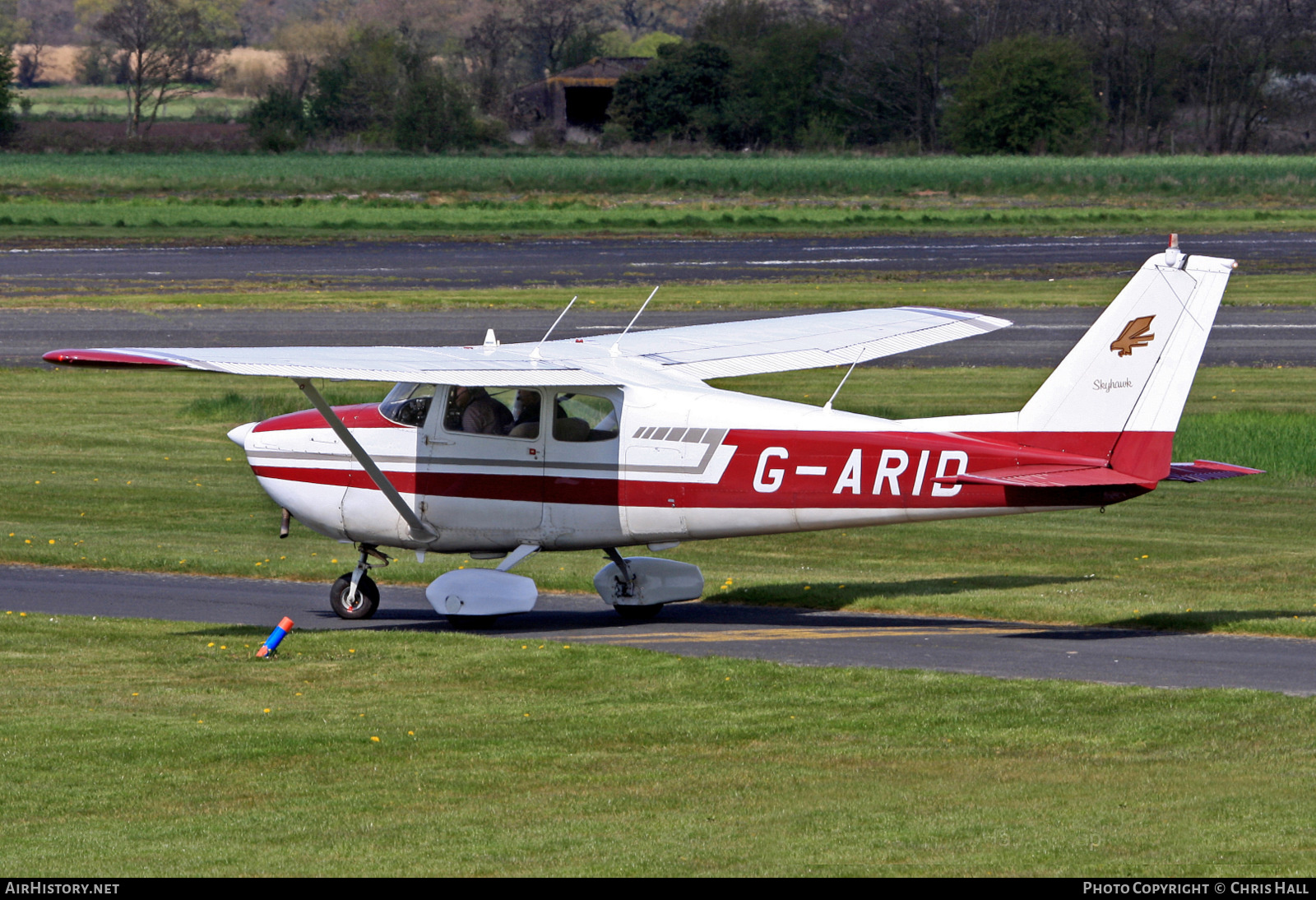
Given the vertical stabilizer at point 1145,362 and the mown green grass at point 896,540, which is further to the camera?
the mown green grass at point 896,540

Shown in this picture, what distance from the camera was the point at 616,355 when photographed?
50.4ft

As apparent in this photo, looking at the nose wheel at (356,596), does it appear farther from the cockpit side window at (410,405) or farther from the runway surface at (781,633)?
the cockpit side window at (410,405)

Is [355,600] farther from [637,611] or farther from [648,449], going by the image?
[648,449]

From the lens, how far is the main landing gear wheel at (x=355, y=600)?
15125 millimetres

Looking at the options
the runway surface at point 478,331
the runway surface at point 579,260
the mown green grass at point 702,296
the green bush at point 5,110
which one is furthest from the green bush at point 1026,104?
the runway surface at point 478,331

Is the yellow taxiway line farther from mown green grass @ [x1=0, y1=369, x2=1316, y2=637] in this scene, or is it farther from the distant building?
the distant building

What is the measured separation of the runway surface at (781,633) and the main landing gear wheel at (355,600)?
0.11m

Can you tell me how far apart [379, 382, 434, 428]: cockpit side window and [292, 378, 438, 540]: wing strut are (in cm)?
43

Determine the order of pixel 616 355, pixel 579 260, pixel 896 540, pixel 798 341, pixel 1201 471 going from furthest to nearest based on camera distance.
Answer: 1. pixel 579 260
2. pixel 896 540
3. pixel 798 341
4. pixel 616 355
5. pixel 1201 471

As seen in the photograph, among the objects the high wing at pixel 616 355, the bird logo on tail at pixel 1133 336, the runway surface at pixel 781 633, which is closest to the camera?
the runway surface at pixel 781 633

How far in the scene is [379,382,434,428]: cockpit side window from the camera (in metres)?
14.6

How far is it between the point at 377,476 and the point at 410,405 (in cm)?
77

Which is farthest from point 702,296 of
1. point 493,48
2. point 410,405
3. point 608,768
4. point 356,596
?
point 493,48
